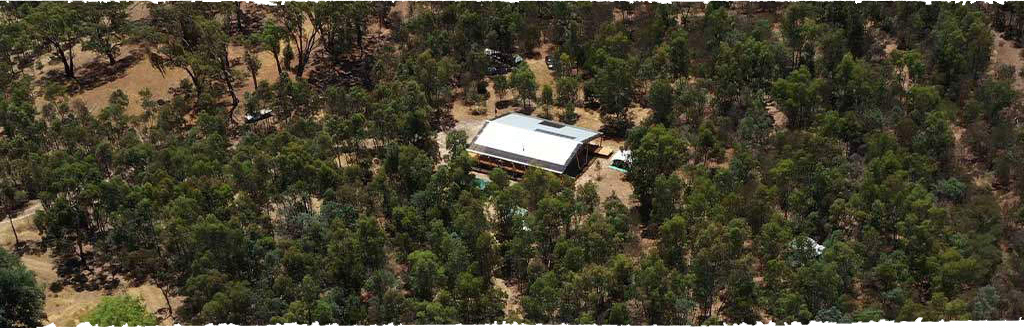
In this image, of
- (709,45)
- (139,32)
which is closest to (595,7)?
(709,45)

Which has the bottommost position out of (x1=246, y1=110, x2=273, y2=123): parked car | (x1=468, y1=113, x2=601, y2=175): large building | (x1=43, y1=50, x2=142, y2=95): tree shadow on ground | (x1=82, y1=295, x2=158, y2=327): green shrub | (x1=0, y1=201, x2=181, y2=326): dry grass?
(x1=0, y1=201, x2=181, y2=326): dry grass

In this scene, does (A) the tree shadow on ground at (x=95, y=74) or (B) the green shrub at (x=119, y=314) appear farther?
(A) the tree shadow on ground at (x=95, y=74)

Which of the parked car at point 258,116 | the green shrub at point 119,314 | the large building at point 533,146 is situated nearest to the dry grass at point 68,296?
the green shrub at point 119,314

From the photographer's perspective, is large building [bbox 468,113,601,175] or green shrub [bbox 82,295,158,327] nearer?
green shrub [bbox 82,295,158,327]

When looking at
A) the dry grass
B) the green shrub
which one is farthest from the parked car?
the green shrub

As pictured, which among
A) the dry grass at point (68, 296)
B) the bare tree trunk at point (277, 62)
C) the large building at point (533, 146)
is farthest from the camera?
the bare tree trunk at point (277, 62)

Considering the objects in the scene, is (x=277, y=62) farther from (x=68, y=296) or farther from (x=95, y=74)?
(x=68, y=296)

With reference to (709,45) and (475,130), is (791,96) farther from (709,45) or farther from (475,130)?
(475,130)

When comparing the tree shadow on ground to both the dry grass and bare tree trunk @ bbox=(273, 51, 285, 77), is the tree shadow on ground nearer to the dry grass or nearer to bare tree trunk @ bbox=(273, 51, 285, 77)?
bare tree trunk @ bbox=(273, 51, 285, 77)

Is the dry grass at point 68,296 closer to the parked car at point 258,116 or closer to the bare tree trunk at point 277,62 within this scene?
the parked car at point 258,116
